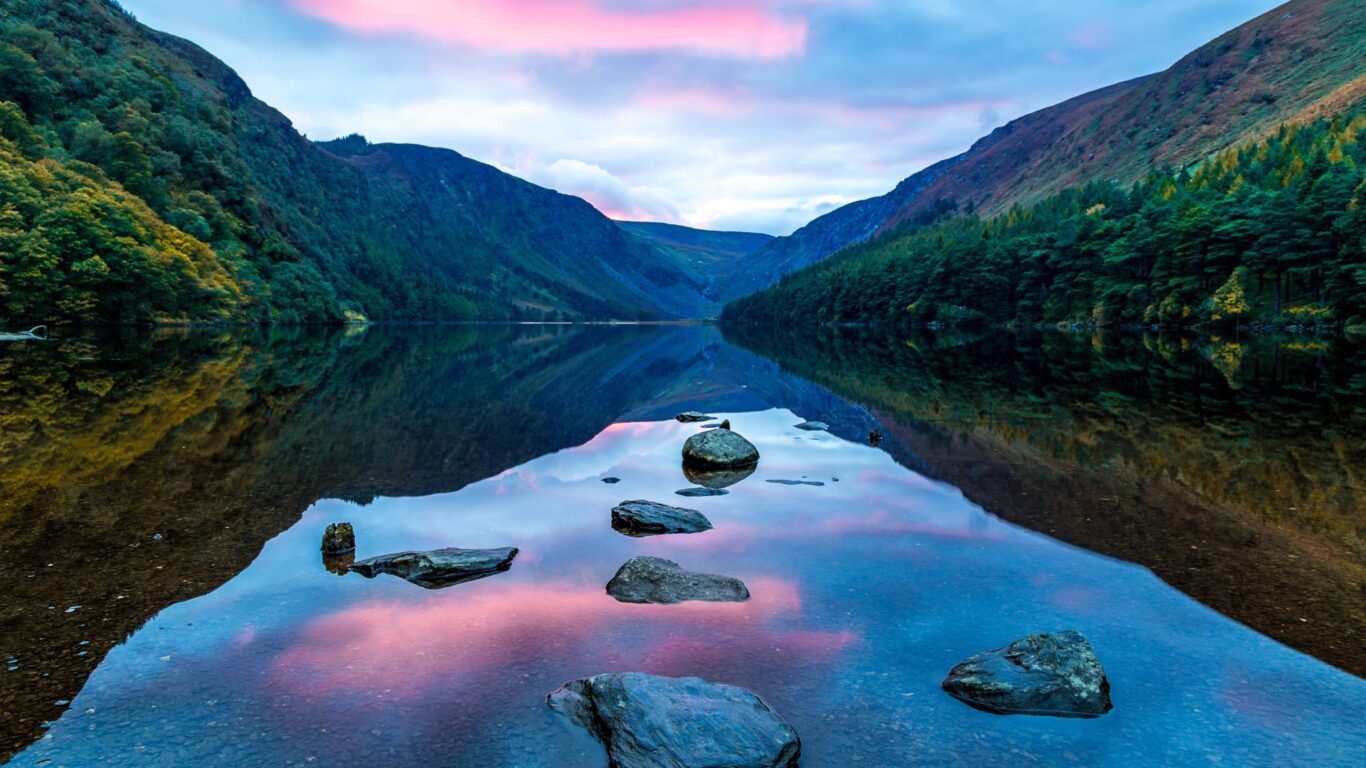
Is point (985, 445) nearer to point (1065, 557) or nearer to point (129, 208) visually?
point (1065, 557)

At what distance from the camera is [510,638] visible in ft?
33.7

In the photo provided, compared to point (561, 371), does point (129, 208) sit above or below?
above

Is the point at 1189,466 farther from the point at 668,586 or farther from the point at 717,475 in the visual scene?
the point at 668,586

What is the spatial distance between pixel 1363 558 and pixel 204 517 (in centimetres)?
2254

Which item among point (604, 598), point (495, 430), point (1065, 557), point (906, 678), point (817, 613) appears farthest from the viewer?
point (495, 430)

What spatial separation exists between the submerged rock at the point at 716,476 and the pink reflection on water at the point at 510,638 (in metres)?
8.77

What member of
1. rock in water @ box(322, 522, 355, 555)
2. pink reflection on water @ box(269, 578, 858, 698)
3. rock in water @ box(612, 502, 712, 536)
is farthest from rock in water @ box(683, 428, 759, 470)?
rock in water @ box(322, 522, 355, 555)

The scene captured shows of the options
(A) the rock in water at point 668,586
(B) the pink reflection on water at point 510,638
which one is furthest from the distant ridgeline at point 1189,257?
(B) the pink reflection on water at point 510,638

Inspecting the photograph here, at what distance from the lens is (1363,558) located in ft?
43.2

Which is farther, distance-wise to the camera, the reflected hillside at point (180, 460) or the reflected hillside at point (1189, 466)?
the reflected hillside at point (1189, 466)

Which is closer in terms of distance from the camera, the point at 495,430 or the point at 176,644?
the point at 176,644

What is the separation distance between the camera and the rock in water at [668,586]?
11.8 meters

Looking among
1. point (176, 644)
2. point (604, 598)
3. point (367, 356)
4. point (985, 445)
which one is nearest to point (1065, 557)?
point (604, 598)

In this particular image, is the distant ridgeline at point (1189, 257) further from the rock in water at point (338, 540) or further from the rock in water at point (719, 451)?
the rock in water at point (338, 540)
